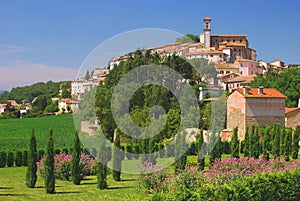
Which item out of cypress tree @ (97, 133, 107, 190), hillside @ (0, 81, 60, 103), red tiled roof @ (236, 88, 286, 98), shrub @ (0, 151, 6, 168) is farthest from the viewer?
hillside @ (0, 81, 60, 103)

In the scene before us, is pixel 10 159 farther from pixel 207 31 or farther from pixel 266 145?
pixel 207 31

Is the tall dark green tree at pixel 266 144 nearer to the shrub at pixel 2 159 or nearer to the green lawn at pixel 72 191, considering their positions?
the green lawn at pixel 72 191

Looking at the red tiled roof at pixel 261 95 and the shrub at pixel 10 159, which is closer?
the shrub at pixel 10 159

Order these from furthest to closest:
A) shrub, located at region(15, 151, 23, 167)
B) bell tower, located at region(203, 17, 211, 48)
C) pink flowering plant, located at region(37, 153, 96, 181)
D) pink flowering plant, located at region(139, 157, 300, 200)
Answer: bell tower, located at region(203, 17, 211, 48) < shrub, located at region(15, 151, 23, 167) < pink flowering plant, located at region(37, 153, 96, 181) < pink flowering plant, located at region(139, 157, 300, 200)

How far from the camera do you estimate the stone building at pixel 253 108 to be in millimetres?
34188

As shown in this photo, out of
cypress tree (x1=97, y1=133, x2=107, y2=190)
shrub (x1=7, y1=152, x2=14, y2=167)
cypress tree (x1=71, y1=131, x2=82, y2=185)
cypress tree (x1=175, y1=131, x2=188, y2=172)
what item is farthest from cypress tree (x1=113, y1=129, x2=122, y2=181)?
shrub (x1=7, y1=152, x2=14, y2=167)

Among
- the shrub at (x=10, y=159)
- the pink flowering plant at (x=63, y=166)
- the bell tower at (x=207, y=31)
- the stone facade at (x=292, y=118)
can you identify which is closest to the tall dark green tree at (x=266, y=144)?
the stone facade at (x=292, y=118)

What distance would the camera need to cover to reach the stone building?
112 feet

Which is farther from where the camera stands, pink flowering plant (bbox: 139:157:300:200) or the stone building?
the stone building

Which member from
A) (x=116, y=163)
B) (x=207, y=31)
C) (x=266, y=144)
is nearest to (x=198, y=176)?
(x=116, y=163)

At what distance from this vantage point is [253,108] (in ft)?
113

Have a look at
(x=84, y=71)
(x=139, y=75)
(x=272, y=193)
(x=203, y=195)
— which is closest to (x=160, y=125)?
(x=139, y=75)

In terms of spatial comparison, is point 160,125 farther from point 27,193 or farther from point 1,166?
point 1,166

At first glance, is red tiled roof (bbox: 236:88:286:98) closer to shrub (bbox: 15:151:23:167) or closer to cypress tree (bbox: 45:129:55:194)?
shrub (bbox: 15:151:23:167)
